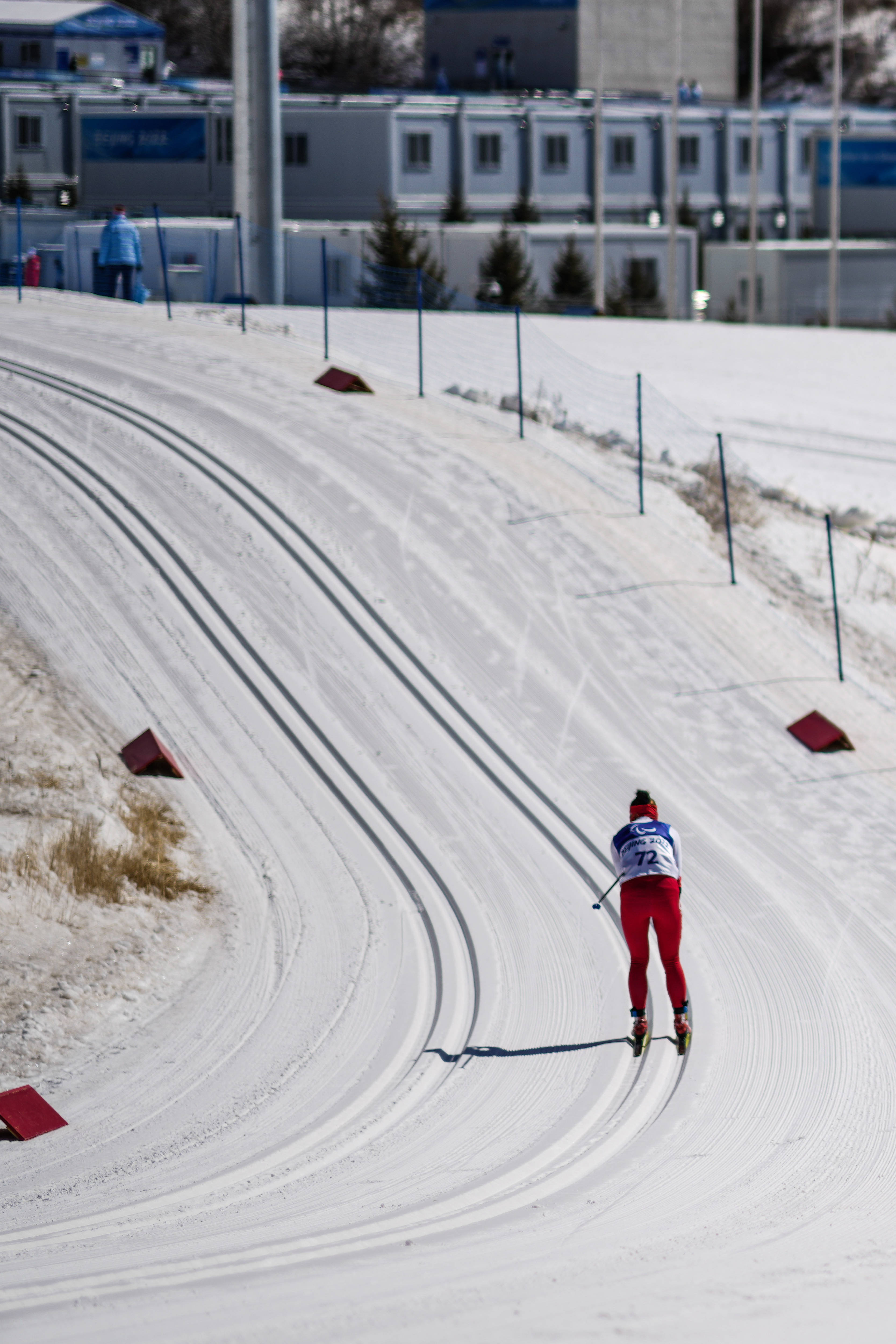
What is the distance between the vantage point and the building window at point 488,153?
52.6 meters

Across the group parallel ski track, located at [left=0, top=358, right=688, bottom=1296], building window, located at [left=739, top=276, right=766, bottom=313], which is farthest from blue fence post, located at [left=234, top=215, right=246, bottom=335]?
building window, located at [left=739, top=276, right=766, bottom=313]

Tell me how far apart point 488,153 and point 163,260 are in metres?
31.5

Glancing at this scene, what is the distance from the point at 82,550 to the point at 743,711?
22.4 ft

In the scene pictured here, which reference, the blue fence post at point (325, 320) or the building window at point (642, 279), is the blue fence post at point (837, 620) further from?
the building window at point (642, 279)

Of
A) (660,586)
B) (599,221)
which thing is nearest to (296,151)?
(599,221)

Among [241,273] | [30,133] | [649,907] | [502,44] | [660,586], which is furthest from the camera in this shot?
[502,44]

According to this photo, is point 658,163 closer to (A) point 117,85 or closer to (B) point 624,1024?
(A) point 117,85

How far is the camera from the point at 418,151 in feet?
166

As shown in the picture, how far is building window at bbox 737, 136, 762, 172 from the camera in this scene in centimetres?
5931

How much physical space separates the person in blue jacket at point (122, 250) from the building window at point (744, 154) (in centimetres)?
3969

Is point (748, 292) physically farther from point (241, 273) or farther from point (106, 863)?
point (106, 863)

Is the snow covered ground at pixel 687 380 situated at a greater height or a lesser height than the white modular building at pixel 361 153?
lesser

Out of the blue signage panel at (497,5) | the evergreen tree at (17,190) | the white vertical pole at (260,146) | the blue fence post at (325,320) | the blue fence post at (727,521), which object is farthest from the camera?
the blue signage panel at (497,5)

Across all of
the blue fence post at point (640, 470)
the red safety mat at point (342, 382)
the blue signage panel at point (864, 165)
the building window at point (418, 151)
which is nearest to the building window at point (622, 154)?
the building window at point (418, 151)
